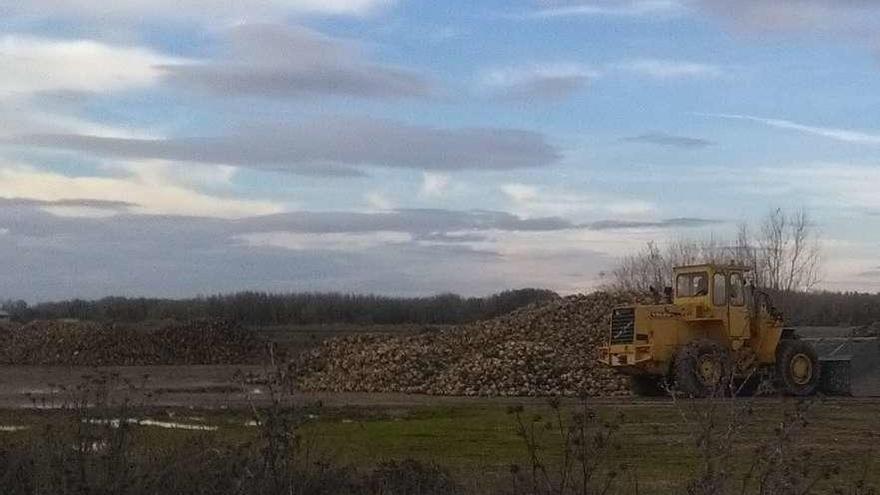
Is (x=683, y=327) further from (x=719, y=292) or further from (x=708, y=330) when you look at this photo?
(x=719, y=292)

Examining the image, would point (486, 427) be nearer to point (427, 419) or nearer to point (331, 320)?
point (427, 419)

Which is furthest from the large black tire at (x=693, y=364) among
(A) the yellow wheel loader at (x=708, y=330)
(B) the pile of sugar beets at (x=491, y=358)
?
(B) the pile of sugar beets at (x=491, y=358)

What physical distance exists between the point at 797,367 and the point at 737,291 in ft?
7.56

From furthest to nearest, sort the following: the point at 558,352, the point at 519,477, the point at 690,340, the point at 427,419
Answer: the point at 558,352, the point at 690,340, the point at 427,419, the point at 519,477

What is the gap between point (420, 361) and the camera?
1432 inches

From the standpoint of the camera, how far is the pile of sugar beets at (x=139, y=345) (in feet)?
168

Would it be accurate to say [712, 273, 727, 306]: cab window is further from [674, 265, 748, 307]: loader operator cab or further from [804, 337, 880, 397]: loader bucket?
[804, 337, 880, 397]: loader bucket

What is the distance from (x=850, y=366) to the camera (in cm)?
3284

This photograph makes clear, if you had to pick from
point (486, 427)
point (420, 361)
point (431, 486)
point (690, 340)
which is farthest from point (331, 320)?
point (431, 486)

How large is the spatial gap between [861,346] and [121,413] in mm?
26560

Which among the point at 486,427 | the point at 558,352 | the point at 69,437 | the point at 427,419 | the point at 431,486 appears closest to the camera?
the point at 69,437

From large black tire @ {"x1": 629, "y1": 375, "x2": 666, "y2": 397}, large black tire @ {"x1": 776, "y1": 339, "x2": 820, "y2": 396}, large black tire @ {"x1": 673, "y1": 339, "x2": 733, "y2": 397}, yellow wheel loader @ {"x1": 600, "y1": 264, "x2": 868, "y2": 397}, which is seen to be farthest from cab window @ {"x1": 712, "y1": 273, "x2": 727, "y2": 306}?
large black tire @ {"x1": 629, "y1": 375, "x2": 666, "y2": 397}

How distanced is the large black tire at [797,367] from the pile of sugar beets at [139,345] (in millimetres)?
23116

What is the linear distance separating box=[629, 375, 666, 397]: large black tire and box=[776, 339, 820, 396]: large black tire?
8.88 feet
